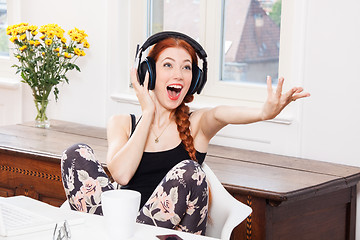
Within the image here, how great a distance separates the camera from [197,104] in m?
3.12

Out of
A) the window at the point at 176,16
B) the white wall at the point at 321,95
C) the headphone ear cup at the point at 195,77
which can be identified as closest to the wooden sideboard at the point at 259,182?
the white wall at the point at 321,95

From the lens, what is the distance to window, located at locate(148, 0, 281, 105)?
296 cm

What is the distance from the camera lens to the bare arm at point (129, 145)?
2.17 m

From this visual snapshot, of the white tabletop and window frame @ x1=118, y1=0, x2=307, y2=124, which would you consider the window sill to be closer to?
window frame @ x1=118, y1=0, x2=307, y2=124

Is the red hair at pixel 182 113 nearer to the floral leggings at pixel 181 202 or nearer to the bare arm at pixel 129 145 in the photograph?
the bare arm at pixel 129 145

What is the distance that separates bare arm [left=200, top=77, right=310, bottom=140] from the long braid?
2.2 inches

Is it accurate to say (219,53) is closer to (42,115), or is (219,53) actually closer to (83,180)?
(42,115)

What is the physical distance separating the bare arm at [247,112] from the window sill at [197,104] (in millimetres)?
633

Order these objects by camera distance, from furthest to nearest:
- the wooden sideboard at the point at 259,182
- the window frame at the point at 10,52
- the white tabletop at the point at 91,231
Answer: the window frame at the point at 10,52, the wooden sideboard at the point at 259,182, the white tabletop at the point at 91,231

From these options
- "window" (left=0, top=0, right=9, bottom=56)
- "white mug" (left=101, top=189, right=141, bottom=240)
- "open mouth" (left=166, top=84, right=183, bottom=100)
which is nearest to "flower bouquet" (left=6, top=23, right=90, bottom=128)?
"window" (left=0, top=0, right=9, bottom=56)

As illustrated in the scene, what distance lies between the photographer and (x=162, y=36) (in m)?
2.18

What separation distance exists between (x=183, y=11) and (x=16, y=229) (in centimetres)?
201

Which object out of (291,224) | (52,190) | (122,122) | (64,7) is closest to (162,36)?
(122,122)

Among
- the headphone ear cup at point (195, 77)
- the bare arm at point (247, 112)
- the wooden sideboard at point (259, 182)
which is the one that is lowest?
the wooden sideboard at point (259, 182)
